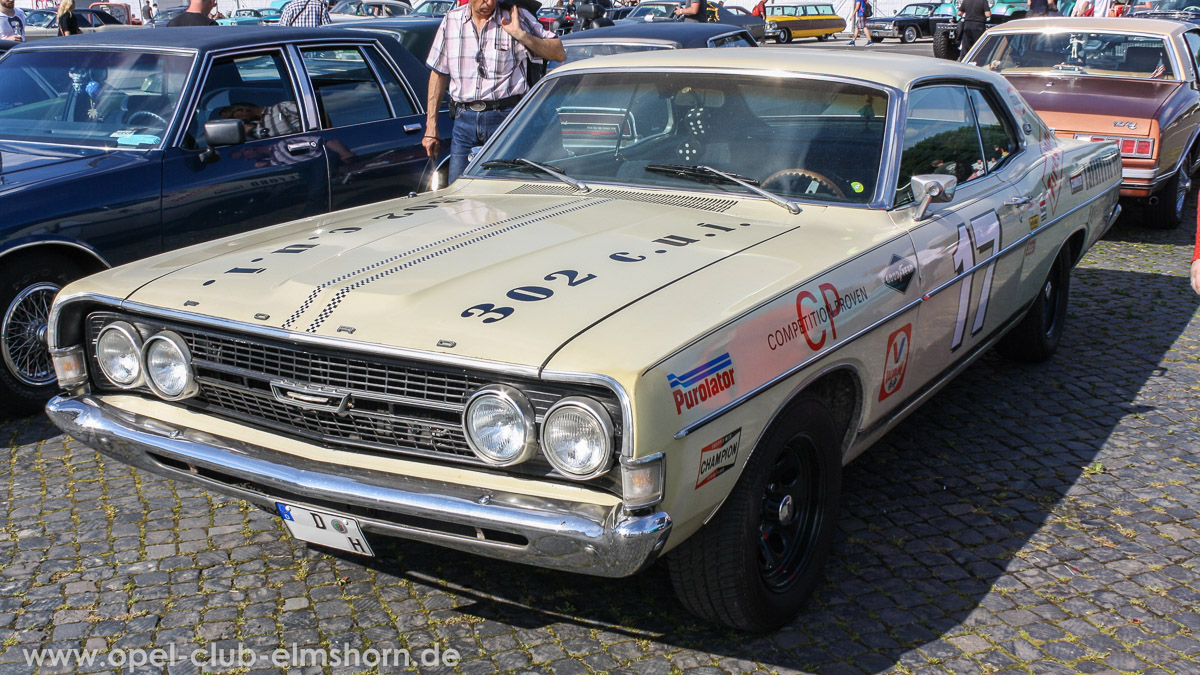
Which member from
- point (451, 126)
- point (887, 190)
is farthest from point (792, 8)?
point (887, 190)

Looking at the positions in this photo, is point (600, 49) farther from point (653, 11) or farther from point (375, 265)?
point (653, 11)

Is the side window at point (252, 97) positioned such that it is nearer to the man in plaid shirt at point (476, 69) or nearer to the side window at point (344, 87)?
the side window at point (344, 87)

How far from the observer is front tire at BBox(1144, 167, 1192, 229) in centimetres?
883

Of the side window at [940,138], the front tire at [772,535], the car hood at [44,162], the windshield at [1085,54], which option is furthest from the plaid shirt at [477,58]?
the windshield at [1085,54]

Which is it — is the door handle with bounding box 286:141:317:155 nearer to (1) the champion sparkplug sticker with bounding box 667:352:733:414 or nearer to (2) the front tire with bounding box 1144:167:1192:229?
(1) the champion sparkplug sticker with bounding box 667:352:733:414

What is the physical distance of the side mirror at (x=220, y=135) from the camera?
542cm

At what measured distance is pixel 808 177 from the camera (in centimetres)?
391

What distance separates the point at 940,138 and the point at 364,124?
11.4 feet

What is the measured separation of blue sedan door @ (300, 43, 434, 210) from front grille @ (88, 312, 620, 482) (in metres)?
3.07

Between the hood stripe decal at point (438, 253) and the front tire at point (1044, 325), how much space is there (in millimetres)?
2591

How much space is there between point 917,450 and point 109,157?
4067 millimetres

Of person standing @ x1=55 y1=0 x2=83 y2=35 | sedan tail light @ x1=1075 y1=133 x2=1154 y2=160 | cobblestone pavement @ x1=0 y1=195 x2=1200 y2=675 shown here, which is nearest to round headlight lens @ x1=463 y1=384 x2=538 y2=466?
cobblestone pavement @ x1=0 y1=195 x2=1200 y2=675

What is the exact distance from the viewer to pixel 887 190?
12.5ft

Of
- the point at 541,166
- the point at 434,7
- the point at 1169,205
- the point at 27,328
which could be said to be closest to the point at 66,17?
the point at 27,328
